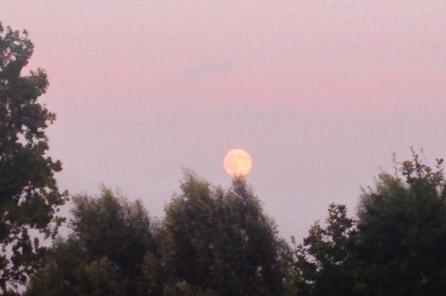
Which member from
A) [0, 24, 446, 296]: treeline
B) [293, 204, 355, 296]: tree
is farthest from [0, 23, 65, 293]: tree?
[293, 204, 355, 296]: tree

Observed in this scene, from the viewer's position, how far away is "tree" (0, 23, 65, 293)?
32844mm

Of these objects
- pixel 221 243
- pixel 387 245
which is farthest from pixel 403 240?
pixel 221 243

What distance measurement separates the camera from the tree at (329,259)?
36.2 metres

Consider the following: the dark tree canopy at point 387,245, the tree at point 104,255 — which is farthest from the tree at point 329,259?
the tree at point 104,255

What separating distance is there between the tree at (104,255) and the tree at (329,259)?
795 cm

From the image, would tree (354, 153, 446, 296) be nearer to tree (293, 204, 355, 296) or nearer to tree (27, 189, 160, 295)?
tree (293, 204, 355, 296)

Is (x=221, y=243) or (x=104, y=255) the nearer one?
(x=221, y=243)

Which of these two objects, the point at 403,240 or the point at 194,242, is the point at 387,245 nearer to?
the point at 403,240

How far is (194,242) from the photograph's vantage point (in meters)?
33.8

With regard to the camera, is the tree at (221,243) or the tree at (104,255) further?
the tree at (104,255)

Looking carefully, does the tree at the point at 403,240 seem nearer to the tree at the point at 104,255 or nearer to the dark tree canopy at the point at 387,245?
the dark tree canopy at the point at 387,245

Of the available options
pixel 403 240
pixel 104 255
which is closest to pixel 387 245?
pixel 403 240

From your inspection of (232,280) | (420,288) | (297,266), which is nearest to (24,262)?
(232,280)

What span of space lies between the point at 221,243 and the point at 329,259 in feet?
22.6
